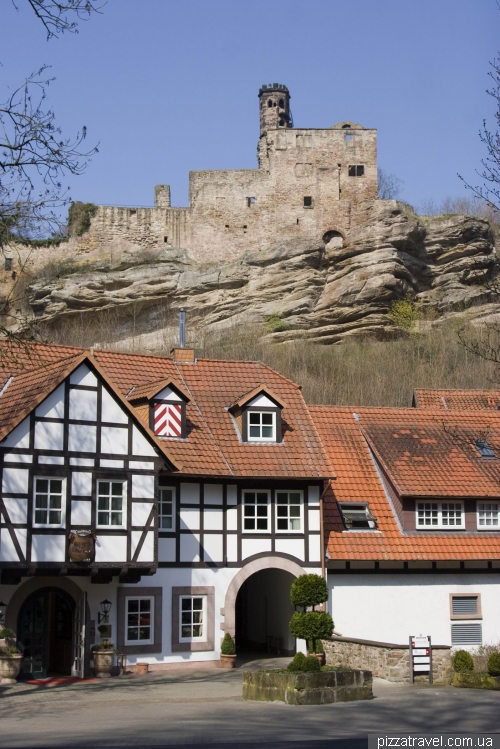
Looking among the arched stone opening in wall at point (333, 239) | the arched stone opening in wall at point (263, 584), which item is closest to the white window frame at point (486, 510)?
the arched stone opening in wall at point (263, 584)

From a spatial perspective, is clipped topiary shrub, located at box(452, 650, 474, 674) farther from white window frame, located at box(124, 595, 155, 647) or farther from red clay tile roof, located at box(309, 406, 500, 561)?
white window frame, located at box(124, 595, 155, 647)

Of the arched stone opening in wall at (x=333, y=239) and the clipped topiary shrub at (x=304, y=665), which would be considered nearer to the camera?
the clipped topiary shrub at (x=304, y=665)

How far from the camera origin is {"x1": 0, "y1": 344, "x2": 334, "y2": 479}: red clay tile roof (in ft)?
82.3

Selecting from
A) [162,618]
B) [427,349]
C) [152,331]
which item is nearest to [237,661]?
[162,618]

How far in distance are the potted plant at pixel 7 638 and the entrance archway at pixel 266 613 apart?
747cm

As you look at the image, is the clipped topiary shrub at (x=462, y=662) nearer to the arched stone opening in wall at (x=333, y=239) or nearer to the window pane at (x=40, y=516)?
the window pane at (x=40, y=516)

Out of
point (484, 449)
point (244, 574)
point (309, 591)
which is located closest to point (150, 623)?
point (244, 574)

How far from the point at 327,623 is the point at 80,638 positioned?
18.0 feet

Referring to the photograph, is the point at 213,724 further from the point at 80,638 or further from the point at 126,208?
the point at 126,208

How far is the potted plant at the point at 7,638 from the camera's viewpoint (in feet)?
70.9

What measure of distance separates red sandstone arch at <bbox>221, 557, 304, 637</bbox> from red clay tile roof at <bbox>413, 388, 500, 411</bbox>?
1081cm

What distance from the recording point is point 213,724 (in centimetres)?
1577

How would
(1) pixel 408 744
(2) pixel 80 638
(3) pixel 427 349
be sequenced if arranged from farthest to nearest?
1. (3) pixel 427 349
2. (2) pixel 80 638
3. (1) pixel 408 744

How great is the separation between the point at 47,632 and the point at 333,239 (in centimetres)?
4498
